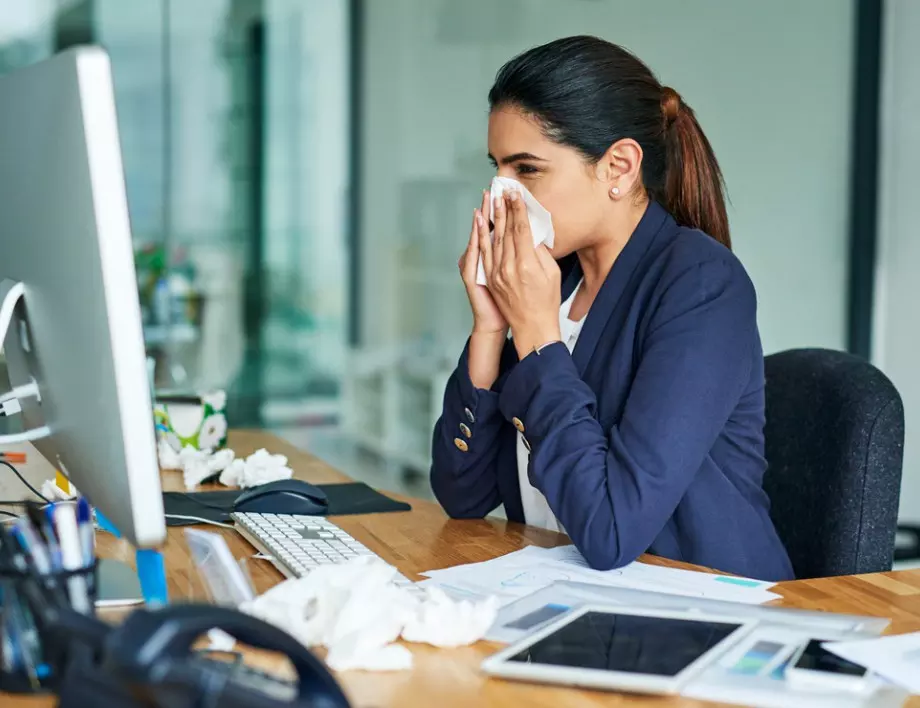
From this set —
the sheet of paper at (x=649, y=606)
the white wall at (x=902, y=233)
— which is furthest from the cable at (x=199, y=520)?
the white wall at (x=902, y=233)

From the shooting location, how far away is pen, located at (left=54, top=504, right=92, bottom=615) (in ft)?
2.71

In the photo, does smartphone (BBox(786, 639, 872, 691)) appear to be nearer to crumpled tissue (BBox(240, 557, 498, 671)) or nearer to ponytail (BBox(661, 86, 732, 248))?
crumpled tissue (BBox(240, 557, 498, 671))

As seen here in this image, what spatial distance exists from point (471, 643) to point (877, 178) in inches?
128

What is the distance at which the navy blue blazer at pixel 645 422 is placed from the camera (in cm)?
129

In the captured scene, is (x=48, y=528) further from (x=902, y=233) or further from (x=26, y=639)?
(x=902, y=233)

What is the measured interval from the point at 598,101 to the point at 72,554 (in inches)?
36.3

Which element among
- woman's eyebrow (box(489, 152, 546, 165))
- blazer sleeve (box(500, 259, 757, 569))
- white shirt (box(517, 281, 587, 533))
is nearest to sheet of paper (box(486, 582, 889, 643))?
blazer sleeve (box(500, 259, 757, 569))

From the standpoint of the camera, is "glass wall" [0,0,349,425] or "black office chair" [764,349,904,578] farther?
"glass wall" [0,0,349,425]

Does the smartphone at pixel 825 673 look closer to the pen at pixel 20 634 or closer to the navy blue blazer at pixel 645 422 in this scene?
the navy blue blazer at pixel 645 422

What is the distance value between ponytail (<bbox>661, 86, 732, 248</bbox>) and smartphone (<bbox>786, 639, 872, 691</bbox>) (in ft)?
2.77

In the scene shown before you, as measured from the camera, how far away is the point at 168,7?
3.33m

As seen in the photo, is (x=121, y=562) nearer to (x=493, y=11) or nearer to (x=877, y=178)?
(x=493, y=11)

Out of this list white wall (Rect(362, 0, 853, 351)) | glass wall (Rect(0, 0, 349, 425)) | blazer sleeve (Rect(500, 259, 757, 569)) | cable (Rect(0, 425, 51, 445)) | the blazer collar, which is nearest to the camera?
cable (Rect(0, 425, 51, 445))

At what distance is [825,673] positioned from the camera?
85 cm
